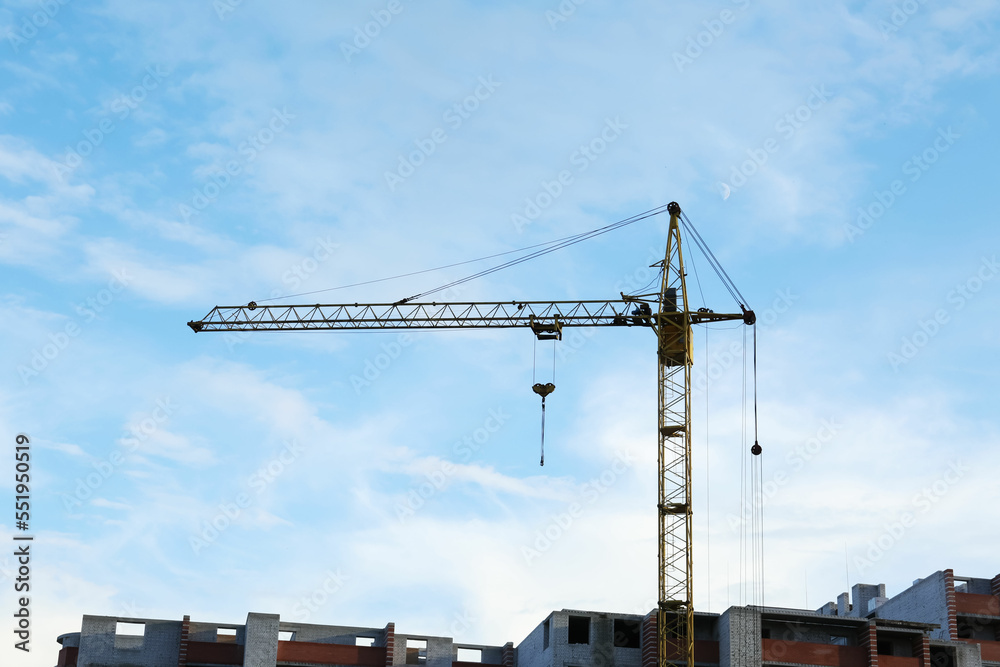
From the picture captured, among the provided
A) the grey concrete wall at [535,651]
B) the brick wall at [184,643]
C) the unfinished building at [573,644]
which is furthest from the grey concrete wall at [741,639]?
the brick wall at [184,643]

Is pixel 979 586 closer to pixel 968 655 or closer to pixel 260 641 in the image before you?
pixel 968 655

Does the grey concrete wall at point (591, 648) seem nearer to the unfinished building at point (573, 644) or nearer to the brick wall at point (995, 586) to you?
the unfinished building at point (573, 644)

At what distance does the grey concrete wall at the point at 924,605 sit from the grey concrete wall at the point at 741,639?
19192mm

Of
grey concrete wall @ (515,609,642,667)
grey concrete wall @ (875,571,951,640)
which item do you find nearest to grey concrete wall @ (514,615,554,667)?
grey concrete wall @ (515,609,642,667)

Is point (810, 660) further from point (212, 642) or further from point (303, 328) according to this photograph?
point (303, 328)

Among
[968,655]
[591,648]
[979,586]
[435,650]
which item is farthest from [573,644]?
[979,586]

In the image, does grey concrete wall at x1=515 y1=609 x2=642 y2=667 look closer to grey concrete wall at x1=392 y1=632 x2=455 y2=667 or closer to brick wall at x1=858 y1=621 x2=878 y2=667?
grey concrete wall at x1=392 y1=632 x2=455 y2=667

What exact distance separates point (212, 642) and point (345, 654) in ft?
25.8

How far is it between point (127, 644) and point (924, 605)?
173 ft

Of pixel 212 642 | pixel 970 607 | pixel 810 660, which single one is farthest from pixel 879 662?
pixel 212 642

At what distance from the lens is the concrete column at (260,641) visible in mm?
74938

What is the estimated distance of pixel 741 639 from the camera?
73375 mm

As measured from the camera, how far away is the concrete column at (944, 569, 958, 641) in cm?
8519

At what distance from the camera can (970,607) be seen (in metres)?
87.7
